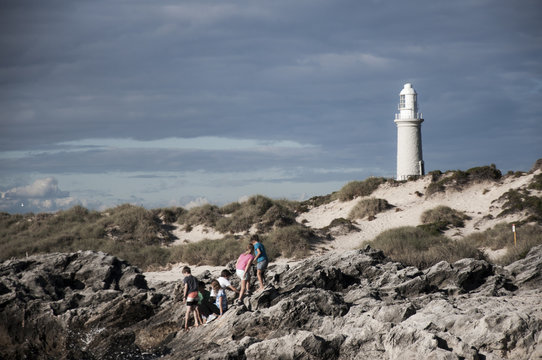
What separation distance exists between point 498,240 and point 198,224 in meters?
21.3

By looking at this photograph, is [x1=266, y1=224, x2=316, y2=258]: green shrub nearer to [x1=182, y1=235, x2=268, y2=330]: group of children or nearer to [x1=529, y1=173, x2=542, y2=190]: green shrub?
[x1=182, y1=235, x2=268, y2=330]: group of children

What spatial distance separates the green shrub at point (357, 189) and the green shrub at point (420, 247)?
936 centimetres

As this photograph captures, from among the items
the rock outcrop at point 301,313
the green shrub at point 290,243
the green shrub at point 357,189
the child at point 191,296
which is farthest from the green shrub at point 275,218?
the child at point 191,296

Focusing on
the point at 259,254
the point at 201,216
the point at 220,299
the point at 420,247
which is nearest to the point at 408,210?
the point at 420,247

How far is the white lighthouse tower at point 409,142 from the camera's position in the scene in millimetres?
47844

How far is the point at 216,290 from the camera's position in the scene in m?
16.6

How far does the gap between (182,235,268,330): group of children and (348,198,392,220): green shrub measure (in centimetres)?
2330

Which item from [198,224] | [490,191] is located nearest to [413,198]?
[490,191]

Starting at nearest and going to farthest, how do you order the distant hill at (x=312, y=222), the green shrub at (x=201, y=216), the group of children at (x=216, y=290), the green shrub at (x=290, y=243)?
the group of children at (x=216, y=290), the green shrub at (x=290, y=243), the distant hill at (x=312, y=222), the green shrub at (x=201, y=216)

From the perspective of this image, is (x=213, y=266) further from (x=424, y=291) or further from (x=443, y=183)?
(x=443, y=183)

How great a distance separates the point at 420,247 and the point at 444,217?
834 centimetres

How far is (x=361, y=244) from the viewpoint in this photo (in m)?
33.8

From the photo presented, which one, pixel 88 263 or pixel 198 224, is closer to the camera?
pixel 88 263

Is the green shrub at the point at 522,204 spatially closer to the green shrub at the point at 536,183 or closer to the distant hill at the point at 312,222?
the distant hill at the point at 312,222
